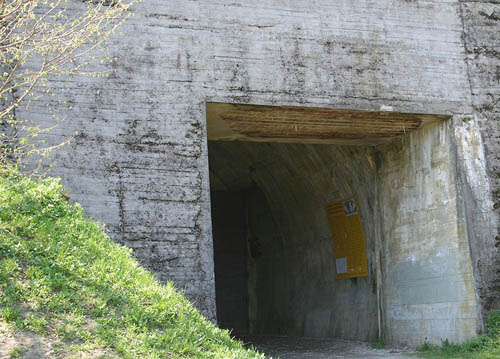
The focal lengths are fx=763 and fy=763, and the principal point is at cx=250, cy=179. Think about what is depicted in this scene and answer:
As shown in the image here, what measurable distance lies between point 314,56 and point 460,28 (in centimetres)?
245

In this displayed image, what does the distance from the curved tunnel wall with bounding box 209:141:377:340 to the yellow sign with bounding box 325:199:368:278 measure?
0.51ft

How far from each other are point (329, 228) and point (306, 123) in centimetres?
356

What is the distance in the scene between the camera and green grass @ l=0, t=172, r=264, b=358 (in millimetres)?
5945

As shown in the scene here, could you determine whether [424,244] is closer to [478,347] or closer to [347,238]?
[478,347]

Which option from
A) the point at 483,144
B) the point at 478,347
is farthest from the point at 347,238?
the point at 478,347

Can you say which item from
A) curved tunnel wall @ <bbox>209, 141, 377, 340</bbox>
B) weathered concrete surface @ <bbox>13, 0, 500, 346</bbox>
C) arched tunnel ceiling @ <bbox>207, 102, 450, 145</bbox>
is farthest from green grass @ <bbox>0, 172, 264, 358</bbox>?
curved tunnel wall @ <bbox>209, 141, 377, 340</bbox>

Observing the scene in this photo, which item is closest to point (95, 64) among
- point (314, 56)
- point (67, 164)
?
point (67, 164)

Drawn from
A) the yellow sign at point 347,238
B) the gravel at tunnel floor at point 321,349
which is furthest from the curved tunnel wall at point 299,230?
the gravel at tunnel floor at point 321,349

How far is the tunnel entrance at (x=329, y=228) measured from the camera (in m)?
10.8

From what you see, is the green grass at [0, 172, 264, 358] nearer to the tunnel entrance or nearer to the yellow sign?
the tunnel entrance

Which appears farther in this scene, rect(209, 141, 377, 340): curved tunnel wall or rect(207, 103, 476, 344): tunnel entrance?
rect(209, 141, 377, 340): curved tunnel wall

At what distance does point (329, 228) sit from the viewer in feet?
46.2

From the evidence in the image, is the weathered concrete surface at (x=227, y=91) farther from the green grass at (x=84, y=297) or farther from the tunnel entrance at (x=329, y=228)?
the green grass at (x=84, y=297)

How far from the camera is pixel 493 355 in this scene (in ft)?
31.0
